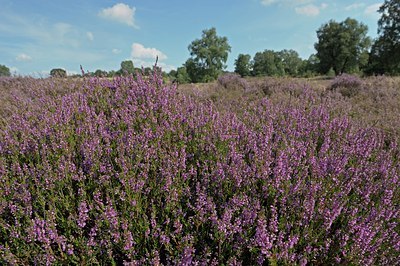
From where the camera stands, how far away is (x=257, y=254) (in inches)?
69.3

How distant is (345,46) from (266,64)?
27990 mm

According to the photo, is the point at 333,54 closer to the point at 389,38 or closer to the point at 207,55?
the point at 389,38

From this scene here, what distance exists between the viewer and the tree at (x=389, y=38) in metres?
34.6

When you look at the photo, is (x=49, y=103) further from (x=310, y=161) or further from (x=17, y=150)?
(x=310, y=161)

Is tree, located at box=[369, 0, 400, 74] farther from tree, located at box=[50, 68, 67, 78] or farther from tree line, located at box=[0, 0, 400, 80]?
tree, located at box=[50, 68, 67, 78]

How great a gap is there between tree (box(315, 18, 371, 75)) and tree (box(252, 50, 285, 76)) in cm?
2210

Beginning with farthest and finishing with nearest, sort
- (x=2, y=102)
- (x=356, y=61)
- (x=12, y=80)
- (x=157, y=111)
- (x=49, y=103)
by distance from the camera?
(x=356, y=61) < (x=12, y=80) < (x=2, y=102) < (x=49, y=103) < (x=157, y=111)

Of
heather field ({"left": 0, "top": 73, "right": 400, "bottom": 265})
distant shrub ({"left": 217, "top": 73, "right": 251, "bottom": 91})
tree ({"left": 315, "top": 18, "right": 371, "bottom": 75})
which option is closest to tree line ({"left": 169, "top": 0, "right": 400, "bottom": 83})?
tree ({"left": 315, "top": 18, "right": 371, "bottom": 75})

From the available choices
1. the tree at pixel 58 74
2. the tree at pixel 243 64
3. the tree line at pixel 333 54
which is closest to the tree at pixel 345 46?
the tree line at pixel 333 54

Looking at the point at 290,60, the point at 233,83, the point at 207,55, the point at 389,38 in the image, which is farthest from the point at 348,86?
the point at 290,60

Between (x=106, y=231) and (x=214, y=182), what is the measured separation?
851mm

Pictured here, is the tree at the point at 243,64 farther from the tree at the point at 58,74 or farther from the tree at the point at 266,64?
the tree at the point at 58,74

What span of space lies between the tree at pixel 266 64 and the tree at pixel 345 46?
72.5 feet

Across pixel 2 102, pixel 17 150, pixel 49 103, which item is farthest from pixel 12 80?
pixel 17 150
